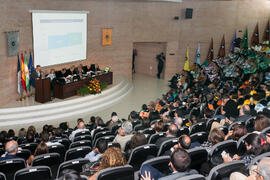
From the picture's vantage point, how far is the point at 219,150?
4254 mm

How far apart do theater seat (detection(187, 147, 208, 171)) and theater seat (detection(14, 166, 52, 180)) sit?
6.76 ft

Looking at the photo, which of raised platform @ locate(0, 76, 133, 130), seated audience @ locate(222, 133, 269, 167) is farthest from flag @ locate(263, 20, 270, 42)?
seated audience @ locate(222, 133, 269, 167)

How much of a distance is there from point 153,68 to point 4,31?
967cm

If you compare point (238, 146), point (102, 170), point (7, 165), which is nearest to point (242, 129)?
point (238, 146)

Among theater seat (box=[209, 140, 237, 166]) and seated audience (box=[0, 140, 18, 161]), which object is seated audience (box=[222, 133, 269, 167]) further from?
seated audience (box=[0, 140, 18, 161])

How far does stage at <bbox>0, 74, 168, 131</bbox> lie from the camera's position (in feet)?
34.0

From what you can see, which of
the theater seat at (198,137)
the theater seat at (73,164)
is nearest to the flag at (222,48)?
the theater seat at (198,137)

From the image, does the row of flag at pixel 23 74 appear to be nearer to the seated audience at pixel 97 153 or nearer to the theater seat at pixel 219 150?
the seated audience at pixel 97 153

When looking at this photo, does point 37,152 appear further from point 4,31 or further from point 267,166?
point 4,31

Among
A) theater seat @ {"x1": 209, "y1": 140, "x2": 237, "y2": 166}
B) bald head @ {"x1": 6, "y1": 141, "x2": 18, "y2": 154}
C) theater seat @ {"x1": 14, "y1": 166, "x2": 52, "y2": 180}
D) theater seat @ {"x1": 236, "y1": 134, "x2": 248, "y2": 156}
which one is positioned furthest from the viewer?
bald head @ {"x1": 6, "y1": 141, "x2": 18, "y2": 154}

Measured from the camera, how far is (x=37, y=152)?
16.5 feet

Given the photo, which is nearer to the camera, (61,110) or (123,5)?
(61,110)

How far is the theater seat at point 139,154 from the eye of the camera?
441 cm

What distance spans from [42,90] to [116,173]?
850 centimetres
